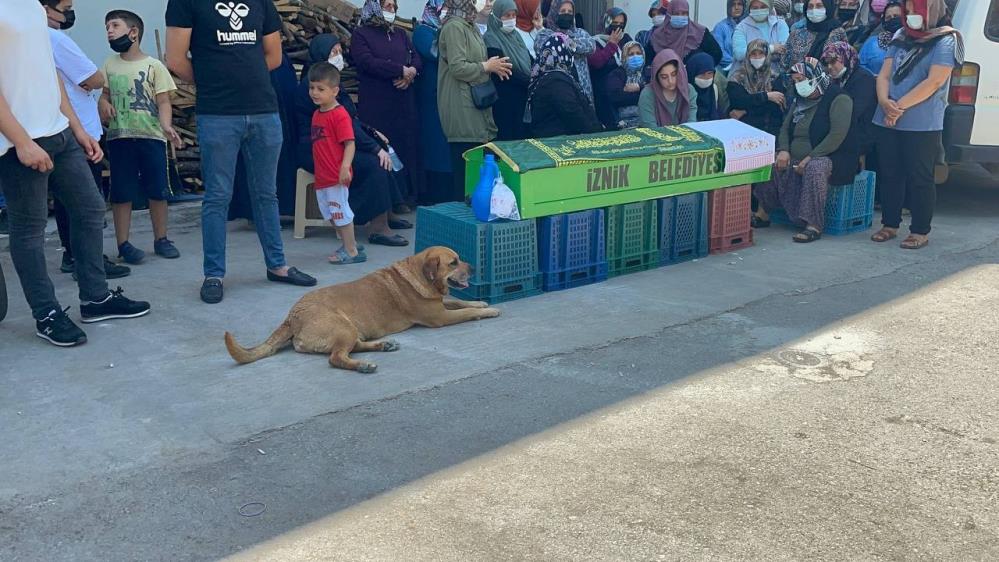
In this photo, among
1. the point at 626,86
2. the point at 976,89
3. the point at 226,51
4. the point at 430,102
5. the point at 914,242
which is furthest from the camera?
the point at 626,86

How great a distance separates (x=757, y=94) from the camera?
8.41 metres

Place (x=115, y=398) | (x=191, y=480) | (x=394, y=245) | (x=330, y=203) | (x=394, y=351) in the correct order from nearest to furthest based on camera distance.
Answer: (x=191, y=480), (x=115, y=398), (x=394, y=351), (x=330, y=203), (x=394, y=245)

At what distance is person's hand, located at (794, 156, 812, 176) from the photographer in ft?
25.9

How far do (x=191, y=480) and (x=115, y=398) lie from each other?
1.01 m

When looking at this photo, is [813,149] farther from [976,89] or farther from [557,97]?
[557,97]

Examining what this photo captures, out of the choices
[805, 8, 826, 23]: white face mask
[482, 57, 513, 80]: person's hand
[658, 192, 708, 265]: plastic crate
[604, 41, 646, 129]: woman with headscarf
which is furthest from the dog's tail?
[805, 8, 826, 23]: white face mask

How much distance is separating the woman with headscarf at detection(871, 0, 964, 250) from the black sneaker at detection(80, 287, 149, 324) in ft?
17.6

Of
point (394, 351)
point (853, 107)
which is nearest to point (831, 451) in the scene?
point (394, 351)

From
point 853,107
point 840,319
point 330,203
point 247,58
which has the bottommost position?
point 840,319

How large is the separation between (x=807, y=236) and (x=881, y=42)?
7.74 feet

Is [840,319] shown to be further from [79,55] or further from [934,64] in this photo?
[79,55]

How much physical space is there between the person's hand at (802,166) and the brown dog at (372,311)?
10.9 ft

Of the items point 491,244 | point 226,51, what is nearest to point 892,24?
point 491,244

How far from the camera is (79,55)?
6.16 metres
